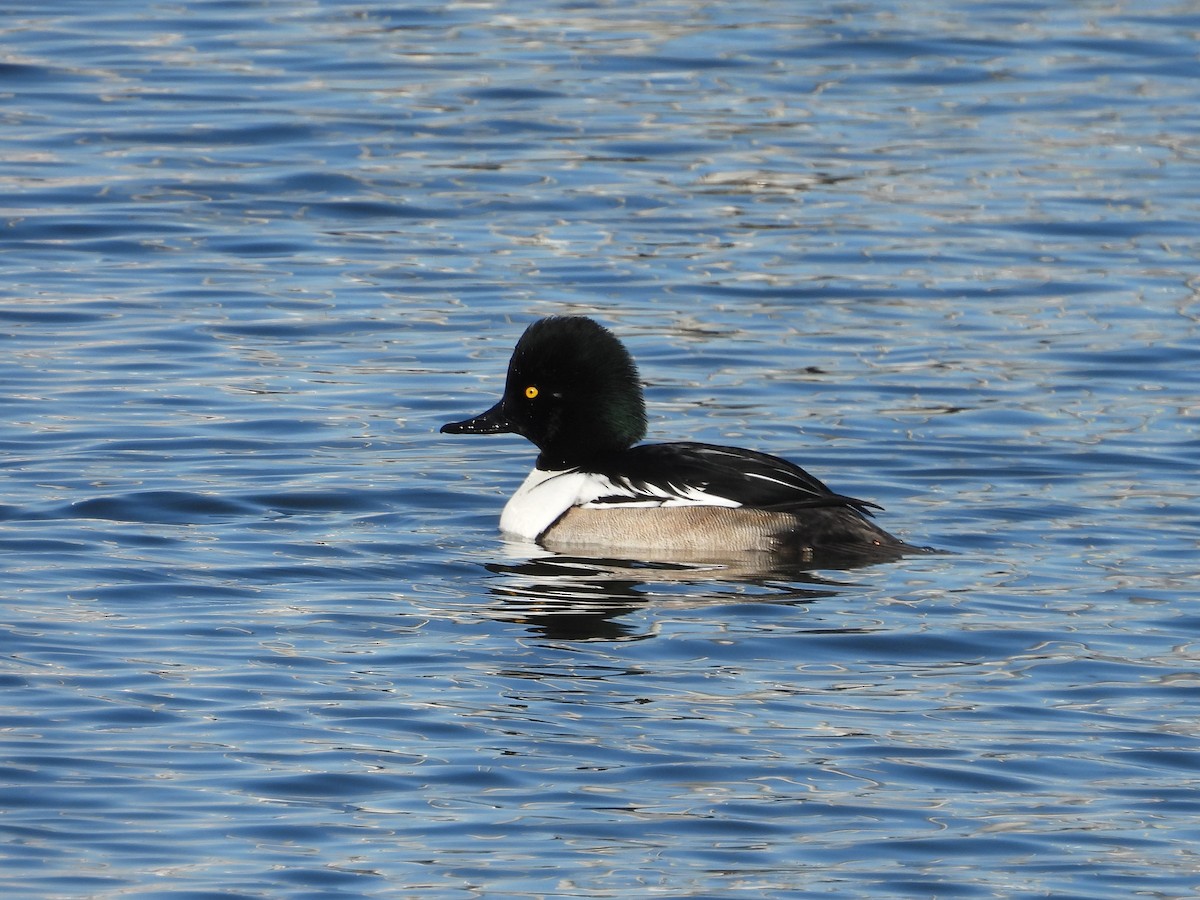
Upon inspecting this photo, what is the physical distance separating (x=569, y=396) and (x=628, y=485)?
520mm

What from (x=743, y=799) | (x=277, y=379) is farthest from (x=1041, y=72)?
(x=743, y=799)

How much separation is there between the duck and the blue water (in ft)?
0.78

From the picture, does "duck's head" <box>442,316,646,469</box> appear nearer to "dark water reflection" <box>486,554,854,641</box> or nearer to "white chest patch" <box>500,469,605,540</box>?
"white chest patch" <box>500,469,605,540</box>

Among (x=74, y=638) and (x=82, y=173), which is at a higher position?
(x=82, y=173)

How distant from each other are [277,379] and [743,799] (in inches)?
241

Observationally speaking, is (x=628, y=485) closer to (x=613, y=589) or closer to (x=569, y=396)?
(x=569, y=396)

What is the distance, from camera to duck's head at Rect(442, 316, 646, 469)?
10086 millimetres

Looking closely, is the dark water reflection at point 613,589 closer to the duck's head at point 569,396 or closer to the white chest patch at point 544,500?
the white chest patch at point 544,500

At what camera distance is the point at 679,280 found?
Answer: 1397 centimetres

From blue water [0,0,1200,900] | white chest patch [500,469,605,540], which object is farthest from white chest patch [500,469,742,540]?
blue water [0,0,1200,900]

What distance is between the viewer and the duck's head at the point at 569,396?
10.1 m

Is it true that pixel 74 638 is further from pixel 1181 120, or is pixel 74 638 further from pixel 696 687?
pixel 1181 120

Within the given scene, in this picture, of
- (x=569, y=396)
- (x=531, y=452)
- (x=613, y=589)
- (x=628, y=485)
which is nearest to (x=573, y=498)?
(x=628, y=485)

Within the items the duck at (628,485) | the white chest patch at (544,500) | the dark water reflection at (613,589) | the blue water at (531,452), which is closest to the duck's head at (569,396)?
the duck at (628,485)
